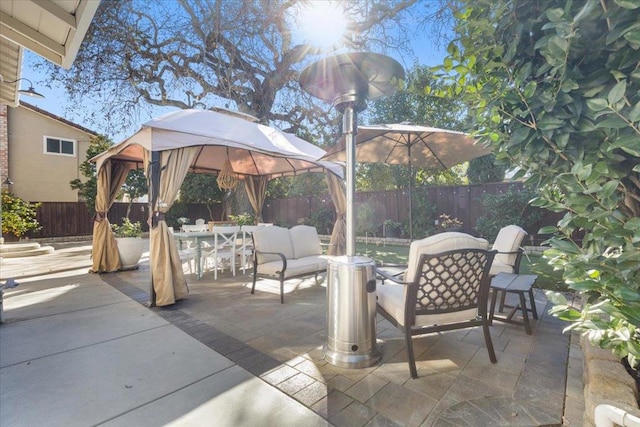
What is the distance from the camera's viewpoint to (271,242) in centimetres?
469

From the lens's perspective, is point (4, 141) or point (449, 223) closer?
point (449, 223)

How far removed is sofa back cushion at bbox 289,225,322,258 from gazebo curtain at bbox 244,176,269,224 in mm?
3836

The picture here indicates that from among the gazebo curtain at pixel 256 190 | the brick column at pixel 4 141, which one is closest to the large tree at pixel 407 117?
the gazebo curtain at pixel 256 190

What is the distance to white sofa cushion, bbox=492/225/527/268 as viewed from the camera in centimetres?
354

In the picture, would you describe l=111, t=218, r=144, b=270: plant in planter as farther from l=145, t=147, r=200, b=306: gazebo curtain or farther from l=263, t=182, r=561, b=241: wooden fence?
l=263, t=182, r=561, b=241: wooden fence

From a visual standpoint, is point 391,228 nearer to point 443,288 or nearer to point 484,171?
point 484,171

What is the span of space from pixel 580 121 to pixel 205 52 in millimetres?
9557

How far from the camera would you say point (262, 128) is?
6.17 metres

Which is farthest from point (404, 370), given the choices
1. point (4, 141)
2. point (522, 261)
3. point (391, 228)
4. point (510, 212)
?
point (4, 141)

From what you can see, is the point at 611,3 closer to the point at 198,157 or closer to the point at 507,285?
the point at 507,285

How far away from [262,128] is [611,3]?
5699 mm

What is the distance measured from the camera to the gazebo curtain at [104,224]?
6254 millimetres

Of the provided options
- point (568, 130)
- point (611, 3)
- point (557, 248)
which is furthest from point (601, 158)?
point (611, 3)

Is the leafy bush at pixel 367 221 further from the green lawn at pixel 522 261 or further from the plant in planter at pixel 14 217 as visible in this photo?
the plant in planter at pixel 14 217
